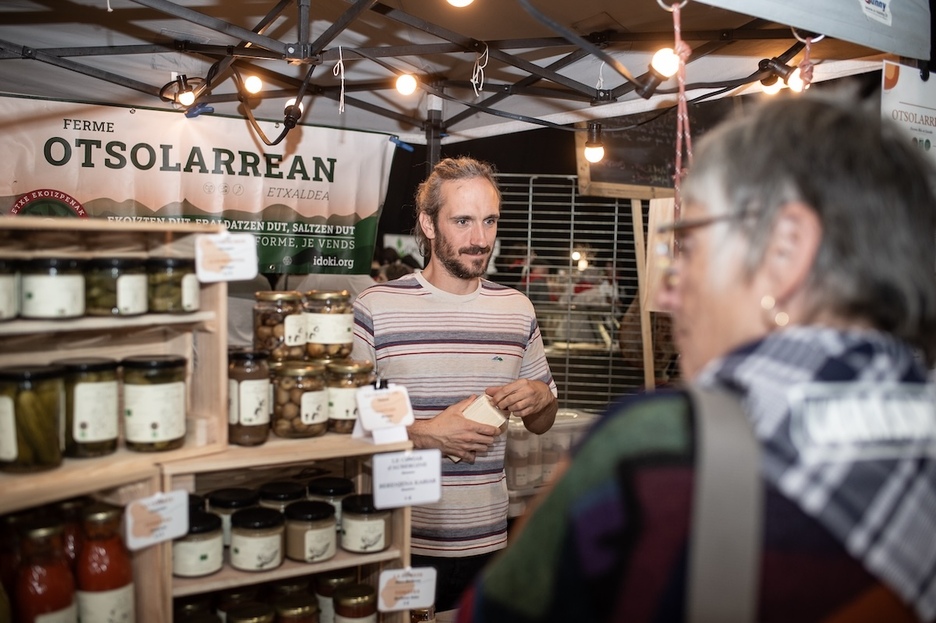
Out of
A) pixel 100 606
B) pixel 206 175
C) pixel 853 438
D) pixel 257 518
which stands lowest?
pixel 100 606

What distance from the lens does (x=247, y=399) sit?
1.67 meters

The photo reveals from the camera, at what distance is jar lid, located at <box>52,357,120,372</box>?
1468mm

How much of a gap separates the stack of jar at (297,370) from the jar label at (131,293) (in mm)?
242

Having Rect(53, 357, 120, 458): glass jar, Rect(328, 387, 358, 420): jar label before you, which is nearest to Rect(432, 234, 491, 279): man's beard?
Rect(328, 387, 358, 420): jar label

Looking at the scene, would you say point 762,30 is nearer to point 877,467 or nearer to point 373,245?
point 373,245

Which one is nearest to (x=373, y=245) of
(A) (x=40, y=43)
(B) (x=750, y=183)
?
(A) (x=40, y=43)

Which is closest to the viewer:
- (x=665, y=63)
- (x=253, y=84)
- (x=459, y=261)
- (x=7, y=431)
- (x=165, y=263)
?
(x=7, y=431)

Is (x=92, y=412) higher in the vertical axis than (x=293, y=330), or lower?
lower

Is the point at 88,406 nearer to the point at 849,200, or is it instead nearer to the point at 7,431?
the point at 7,431

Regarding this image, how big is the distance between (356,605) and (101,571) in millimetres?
568

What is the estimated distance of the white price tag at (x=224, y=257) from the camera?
5.29ft

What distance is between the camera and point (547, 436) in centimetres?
358

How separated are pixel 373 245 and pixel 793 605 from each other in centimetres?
405

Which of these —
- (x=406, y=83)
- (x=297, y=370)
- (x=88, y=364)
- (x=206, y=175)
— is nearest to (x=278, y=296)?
(x=297, y=370)
